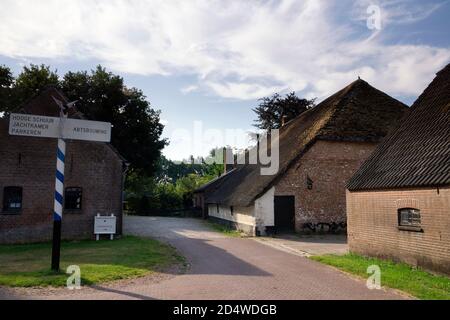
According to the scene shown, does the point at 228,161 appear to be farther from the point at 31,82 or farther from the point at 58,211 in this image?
the point at 58,211

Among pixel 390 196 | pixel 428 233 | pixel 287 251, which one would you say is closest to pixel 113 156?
pixel 287 251

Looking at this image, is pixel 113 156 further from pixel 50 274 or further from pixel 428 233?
pixel 428 233

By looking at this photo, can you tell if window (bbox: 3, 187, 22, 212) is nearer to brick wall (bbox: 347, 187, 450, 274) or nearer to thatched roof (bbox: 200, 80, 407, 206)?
thatched roof (bbox: 200, 80, 407, 206)

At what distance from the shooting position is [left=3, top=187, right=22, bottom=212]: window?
17.7 metres

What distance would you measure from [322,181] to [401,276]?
1197 cm

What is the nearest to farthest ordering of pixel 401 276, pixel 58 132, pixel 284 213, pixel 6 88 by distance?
pixel 401 276, pixel 58 132, pixel 284 213, pixel 6 88

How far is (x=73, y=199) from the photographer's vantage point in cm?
1914

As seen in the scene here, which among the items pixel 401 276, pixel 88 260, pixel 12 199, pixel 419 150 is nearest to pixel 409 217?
pixel 419 150

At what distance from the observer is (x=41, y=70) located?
2969 cm

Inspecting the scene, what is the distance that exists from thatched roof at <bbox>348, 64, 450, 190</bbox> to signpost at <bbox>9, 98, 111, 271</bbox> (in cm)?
940

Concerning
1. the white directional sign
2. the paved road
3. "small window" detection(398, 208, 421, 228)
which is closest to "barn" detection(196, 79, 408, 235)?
the paved road

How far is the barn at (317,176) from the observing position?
2112cm

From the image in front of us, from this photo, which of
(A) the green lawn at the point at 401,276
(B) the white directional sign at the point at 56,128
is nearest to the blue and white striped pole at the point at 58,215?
(B) the white directional sign at the point at 56,128

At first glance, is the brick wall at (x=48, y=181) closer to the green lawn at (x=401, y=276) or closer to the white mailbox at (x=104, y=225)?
the white mailbox at (x=104, y=225)
